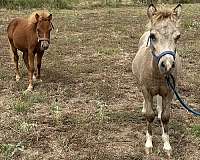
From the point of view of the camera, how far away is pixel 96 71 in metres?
9.51

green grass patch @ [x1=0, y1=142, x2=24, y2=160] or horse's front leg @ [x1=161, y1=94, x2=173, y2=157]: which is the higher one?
horse's front leg @ [x1=161, y1=94, x2=173, y2=157]

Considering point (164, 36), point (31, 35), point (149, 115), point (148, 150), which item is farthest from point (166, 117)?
point (31, 35)

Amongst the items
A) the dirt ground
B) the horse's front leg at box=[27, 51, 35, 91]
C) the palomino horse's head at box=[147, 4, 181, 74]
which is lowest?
the dirt ground

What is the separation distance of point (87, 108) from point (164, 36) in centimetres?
289

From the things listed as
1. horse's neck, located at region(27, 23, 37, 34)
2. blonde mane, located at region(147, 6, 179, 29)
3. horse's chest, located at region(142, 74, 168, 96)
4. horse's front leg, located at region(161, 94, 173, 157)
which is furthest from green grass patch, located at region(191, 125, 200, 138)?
horse's neck, located at region(27, 23, 37, 34)

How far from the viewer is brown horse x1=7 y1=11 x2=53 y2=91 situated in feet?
25.1

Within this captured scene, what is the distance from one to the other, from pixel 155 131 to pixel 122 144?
640 millimetres

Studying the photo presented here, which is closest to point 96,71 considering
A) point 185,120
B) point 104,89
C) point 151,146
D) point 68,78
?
point 68,78

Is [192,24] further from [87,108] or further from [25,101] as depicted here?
[25,101]

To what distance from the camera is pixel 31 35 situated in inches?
316

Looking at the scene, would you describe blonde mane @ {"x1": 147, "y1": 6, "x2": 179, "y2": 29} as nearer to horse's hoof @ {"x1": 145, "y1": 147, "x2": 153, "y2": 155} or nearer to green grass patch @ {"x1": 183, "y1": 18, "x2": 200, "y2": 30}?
horse's hoof @ {"x1": 145, "y1": 147, "x2": 153, "y2": 155}

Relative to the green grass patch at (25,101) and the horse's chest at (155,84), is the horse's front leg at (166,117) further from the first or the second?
the green grass patch at (25,101)

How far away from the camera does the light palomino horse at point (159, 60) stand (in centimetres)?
451

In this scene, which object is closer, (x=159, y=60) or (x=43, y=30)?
(x=159, y=60)
